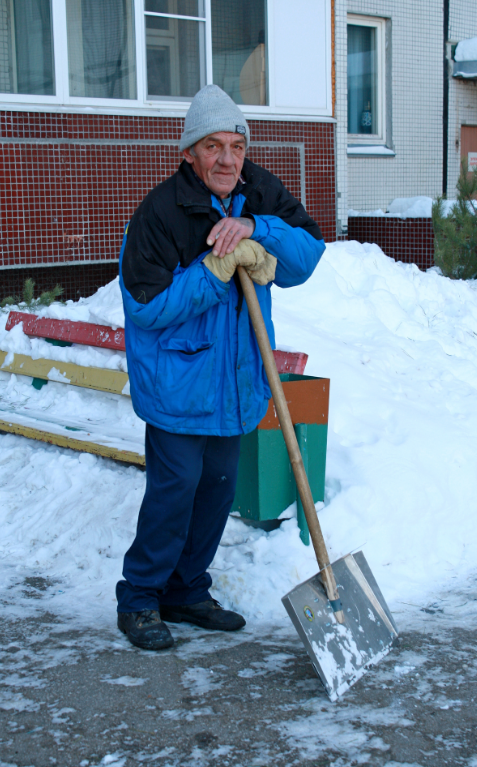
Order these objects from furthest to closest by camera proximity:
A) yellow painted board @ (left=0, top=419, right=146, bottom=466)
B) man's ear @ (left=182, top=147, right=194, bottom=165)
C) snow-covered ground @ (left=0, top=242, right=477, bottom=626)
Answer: yellow painted board @ (left=0, top=419, right=146, bottom=466)
snow-covered ground @ (left=0, top=242, right=477, bottom=626)
man's ear @ (left=182, top=147, right=194, bottom=165)

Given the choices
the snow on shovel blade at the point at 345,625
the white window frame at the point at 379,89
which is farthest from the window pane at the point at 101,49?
the snow on shovel blade at the point at 345,625

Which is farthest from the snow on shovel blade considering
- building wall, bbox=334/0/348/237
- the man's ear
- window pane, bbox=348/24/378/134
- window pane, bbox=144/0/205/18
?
window pane, bbox=348/24/378/134

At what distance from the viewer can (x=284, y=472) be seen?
3.32 metres

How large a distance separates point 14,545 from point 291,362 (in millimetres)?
1640

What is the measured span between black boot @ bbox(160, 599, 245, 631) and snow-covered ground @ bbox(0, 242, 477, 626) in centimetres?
16

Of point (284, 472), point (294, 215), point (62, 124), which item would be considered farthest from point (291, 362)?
point (62, 124)

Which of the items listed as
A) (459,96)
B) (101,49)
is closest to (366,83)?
(459,96)

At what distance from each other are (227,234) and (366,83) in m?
10.7

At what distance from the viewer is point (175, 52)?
8.38 m

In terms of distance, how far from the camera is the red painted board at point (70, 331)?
511 centimetres

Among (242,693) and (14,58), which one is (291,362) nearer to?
(242,693)

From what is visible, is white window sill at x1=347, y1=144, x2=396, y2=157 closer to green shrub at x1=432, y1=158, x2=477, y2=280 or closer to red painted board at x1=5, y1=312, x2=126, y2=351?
green shrub at x1=432, y1=158, x2=477, y2=280

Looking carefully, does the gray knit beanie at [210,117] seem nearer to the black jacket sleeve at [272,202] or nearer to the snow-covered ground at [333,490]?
the black jacket sleeve at [272,202]

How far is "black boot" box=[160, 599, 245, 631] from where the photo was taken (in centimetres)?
287
